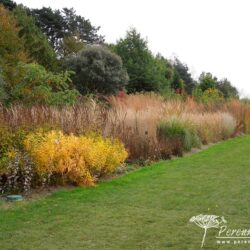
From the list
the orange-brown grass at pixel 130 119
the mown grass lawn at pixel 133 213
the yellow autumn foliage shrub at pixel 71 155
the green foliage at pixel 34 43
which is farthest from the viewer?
the green foliage at pixel 34 43

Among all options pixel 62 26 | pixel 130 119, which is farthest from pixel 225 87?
pixel 130 119

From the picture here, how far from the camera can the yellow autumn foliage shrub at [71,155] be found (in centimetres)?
628

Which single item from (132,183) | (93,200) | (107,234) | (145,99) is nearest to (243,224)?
(107,234)

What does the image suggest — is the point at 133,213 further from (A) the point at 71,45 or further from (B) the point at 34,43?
(A) the point at 71,45

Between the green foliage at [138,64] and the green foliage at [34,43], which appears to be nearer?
the green foliage at [138,64]

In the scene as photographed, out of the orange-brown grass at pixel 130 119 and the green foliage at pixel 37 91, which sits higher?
the green foliage at pixel 37 91

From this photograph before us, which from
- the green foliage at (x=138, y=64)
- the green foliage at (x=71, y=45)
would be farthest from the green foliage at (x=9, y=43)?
the green foliage at (x=71, y=45)

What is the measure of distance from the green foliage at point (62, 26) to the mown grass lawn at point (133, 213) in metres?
28.9

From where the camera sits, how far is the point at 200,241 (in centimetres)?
395

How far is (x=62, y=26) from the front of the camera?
38344mm

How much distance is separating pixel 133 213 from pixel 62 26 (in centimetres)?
3524

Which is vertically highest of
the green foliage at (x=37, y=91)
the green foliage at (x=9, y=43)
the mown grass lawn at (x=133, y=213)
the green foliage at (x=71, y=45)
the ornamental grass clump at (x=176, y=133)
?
the green foliage at (x=71, y=45)

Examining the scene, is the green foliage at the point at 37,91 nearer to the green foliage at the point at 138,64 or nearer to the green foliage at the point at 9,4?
the green foliage at the point at 138,64

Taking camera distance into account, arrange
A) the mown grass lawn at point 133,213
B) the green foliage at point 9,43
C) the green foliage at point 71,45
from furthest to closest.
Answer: the green foliage at point 71,45, the green foliage at point 9,43, the mown grass lawn at point 133,213
